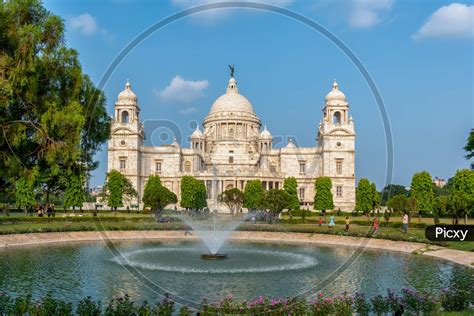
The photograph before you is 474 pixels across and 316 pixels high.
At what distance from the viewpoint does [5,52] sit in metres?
14.7

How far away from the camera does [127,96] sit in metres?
85.9

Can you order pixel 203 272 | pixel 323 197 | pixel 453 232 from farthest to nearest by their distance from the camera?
pixel 323 197
pixel 203 272
pixel 453 232

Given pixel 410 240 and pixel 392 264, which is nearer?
pixel 392 264

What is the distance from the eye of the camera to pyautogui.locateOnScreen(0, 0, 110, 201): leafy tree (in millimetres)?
14336

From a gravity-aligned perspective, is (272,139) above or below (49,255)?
above

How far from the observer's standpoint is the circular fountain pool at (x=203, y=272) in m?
17.2

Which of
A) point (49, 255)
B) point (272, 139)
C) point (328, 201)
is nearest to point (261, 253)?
point (49, 255)

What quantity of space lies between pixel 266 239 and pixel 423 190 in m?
34.7

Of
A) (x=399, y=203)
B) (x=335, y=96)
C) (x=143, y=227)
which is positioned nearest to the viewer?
(x=143, y=227)

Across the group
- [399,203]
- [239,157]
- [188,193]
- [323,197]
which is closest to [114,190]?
[188,193]

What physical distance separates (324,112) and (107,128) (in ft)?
233

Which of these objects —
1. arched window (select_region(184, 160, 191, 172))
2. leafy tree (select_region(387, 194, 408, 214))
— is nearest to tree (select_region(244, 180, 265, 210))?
arched window (select_region(184, 160, 191, 172))

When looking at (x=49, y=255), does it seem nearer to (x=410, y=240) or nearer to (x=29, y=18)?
(x=29, y=18)

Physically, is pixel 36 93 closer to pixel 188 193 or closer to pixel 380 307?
pixel 380 307
